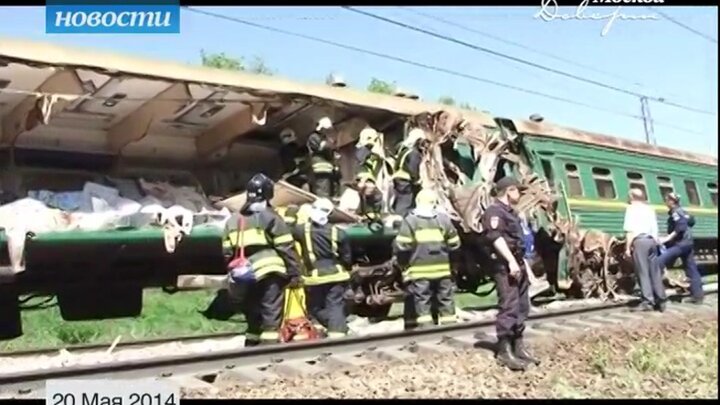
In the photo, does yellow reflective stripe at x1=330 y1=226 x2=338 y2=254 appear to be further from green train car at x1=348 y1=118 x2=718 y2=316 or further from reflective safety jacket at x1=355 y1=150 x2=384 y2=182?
reflective safety jacket at x1=355 y1=150 x2=384 y2=182

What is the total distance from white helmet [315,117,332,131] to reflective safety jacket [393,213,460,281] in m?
0.94

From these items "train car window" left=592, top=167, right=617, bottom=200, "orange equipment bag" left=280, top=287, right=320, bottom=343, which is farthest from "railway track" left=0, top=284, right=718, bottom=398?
"train car window" left=592, top=167, right=617, bottom=200

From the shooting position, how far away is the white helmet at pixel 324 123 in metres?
6.07

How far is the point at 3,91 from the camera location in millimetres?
4707

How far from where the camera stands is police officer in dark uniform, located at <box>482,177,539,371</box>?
4512 mm

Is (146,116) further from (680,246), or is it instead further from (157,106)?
(680,246)

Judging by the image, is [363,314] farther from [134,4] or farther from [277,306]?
[134,4]

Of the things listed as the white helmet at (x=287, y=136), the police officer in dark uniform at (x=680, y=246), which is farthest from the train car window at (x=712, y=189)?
the white helmet at (x=287, y=136)

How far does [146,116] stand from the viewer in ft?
18.0

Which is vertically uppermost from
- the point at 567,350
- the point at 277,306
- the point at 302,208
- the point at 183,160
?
the point at 183,160

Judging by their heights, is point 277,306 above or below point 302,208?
below

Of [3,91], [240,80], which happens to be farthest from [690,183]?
[3,91]

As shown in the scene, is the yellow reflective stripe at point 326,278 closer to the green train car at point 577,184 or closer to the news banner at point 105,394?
the green train car at point 577,184

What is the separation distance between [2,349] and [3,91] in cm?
167
